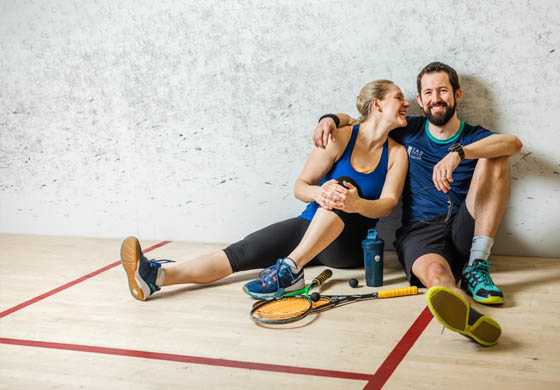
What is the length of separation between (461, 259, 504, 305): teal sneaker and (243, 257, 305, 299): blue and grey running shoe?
0.69 meters

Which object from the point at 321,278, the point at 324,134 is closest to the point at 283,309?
the point at 321,278

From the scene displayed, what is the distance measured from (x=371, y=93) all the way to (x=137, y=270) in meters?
1.33

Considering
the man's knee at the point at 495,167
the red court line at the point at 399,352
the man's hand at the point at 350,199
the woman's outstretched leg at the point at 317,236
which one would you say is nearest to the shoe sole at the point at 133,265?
the woman's outstretched leg at the point at 317,236

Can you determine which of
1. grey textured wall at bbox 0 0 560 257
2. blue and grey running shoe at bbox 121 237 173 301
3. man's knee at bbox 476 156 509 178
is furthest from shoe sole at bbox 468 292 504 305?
blue and grey running shoe at bbox 121 237 173 301

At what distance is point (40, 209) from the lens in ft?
13.1

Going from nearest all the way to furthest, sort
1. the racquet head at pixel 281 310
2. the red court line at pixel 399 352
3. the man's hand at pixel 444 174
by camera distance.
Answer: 1. the red court line at pixel 399 352
2. the racquet head at pixel 281 310
3. the man's hand at pixel 444 174

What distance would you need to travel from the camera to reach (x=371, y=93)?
9.52 ft

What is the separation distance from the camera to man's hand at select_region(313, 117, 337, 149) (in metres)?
2.75

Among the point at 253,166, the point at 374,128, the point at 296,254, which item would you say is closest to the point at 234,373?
the point at 296,254

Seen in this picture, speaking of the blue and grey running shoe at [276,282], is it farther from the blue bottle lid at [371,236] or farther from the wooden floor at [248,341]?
the blue bottle lid at [371,236]

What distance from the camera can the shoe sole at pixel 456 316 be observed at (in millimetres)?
1892

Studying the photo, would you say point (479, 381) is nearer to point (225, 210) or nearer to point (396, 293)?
point (396, 293)

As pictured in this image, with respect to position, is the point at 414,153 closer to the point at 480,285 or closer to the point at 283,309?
the point at 480,285

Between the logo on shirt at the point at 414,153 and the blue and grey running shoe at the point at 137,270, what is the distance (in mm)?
→ 1274
